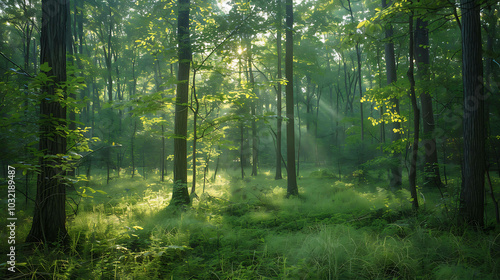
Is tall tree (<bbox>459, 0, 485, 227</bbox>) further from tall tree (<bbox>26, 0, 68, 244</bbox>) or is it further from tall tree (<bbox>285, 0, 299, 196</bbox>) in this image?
tall tree (<bbox>26, 0, 68, 244</bbox>)

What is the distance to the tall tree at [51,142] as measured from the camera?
3840 mm

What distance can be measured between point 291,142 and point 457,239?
6619 mm

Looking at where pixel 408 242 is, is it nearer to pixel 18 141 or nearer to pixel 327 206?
pixel 327 206

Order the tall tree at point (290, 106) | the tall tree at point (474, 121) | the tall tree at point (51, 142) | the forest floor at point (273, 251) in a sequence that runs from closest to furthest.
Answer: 1. the forest floor at point (273, 251)
2. the tall tree at point (51, 142)
3. the tall tree at point (474, 121)
4. the tall tree at point (290, 106)

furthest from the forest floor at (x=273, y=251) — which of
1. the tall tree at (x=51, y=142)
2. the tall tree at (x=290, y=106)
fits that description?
the tall tree at (x=290, y=106)

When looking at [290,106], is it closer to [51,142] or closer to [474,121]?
[474,121]

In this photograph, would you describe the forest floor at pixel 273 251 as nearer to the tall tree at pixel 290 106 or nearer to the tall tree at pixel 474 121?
the tall tree at pixel 474 121

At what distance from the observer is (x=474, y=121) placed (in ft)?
13.9

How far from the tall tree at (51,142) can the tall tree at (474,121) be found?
22.9 ft

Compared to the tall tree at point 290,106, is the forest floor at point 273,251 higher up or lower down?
lower down

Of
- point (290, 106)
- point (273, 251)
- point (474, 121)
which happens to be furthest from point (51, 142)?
point (290, 106)

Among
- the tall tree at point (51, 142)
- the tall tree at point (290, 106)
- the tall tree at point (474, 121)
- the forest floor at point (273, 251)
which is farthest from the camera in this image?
the tall tree at point (290, 106)

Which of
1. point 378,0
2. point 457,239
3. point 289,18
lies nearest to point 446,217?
point 457,239

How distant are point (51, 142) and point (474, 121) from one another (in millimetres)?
7306
